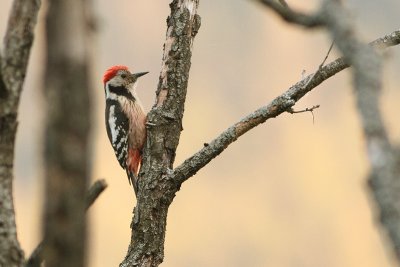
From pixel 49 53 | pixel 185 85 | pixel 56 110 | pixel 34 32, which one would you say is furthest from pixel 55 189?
pixel 185 85

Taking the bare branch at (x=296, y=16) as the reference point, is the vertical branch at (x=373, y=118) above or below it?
below

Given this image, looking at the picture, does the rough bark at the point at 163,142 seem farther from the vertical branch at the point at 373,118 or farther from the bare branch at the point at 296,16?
the vertical branch at the point at 373,118

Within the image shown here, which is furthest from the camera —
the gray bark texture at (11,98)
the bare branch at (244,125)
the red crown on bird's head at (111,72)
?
the red crown on bird's head at (111,72)

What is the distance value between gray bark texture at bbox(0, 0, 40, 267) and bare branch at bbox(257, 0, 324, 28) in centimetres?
93

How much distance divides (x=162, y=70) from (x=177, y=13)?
38cm

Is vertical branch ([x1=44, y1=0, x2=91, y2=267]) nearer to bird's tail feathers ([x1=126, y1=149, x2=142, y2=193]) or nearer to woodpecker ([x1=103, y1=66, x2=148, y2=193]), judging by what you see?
woodpecker ([x1=103, y1=66, x2=148, y2=193])

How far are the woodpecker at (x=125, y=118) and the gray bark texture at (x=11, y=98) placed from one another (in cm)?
344

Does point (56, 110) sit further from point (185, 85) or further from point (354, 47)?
point (185, 85)

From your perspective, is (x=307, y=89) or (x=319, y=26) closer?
(x=319, y=26)

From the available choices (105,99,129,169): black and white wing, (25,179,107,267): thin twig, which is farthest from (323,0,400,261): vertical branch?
(105,99,129,169): black and white wing

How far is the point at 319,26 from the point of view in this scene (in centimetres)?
176

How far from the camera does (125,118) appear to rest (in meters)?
6.98

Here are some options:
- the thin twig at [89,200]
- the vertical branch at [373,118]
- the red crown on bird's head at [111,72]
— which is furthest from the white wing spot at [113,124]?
the vertical branch at [373,118]

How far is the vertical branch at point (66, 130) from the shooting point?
1.64 meters
